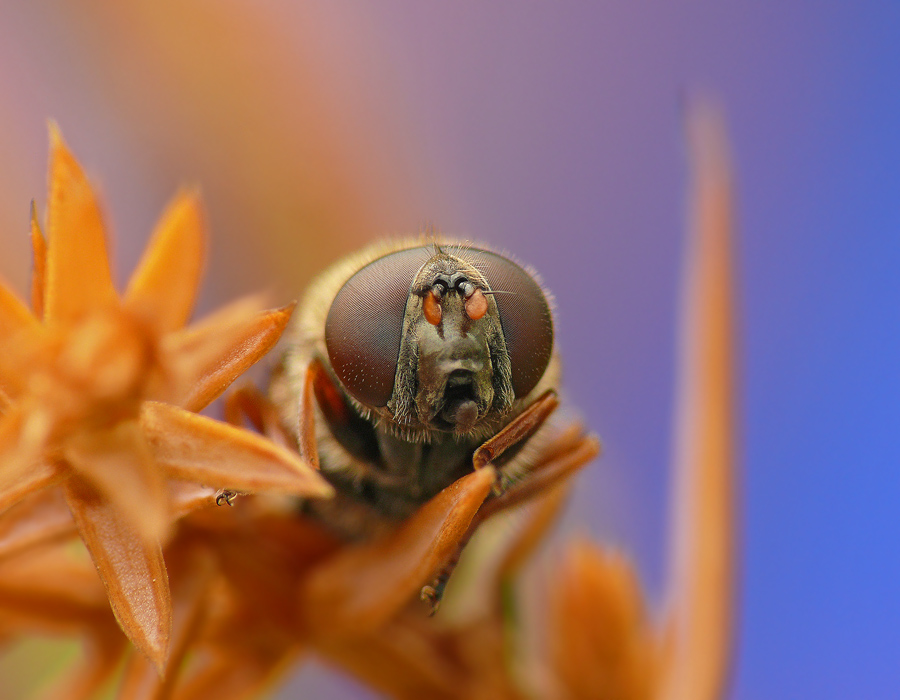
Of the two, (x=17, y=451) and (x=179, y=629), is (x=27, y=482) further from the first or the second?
(x=179, y=629)

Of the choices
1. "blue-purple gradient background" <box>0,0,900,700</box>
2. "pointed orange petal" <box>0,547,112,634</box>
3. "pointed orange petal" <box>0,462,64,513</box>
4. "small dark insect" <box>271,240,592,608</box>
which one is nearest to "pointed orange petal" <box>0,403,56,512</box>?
"pointed orange petal" <box>0,462,64,513</box>

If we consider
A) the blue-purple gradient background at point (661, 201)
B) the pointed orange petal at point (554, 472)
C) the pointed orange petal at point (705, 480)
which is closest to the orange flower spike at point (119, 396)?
the pointed orange petal at point (554, 472)

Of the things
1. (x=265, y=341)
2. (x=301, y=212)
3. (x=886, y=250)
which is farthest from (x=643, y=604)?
(x=301, y=212)

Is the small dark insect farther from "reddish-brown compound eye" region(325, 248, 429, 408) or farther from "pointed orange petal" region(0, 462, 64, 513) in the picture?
"pointed orange petal" region(0, 462, 64, 513)

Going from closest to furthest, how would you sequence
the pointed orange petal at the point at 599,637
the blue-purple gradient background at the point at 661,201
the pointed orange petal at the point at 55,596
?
1. the pointed orange petal at the point at 55,596
2. the pointed orange petal at the point at 599,637
3. the blue-purple gradient background at the point at 661,201

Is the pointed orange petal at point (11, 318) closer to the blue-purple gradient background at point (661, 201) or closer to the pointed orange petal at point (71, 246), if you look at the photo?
the pointed orange petal at point (71, 246)

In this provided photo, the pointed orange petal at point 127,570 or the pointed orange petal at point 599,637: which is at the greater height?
the pointed orange petal at point 127,570
